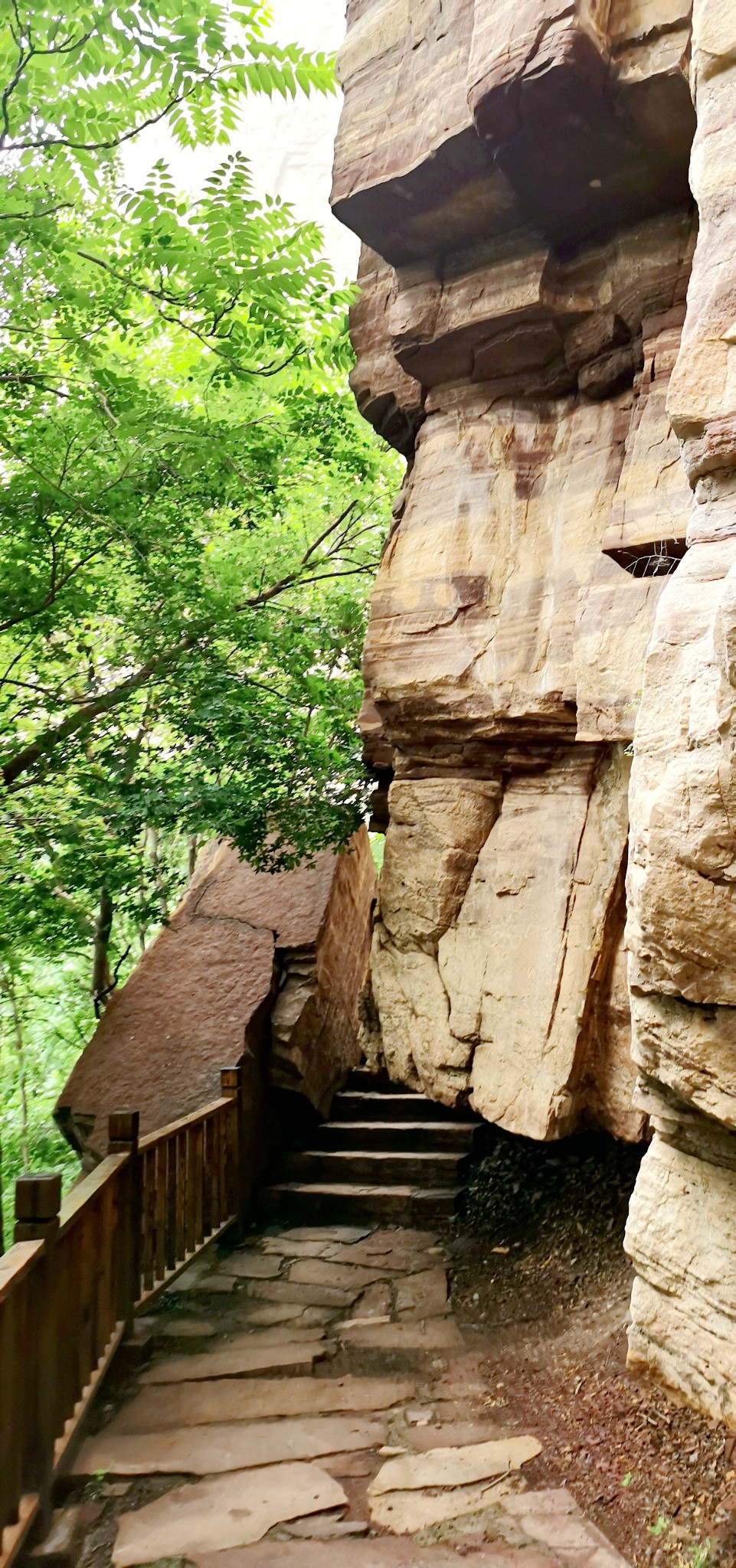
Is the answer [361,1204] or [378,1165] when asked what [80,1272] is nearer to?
[361,1204]

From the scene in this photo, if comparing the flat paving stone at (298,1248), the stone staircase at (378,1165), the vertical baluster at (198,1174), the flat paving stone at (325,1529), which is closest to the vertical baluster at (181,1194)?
the vertical baluster at (198,1174)

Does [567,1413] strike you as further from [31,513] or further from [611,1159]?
[31,513]

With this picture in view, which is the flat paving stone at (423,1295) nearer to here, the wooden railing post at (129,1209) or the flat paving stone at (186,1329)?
the flat paving stone at (186,1329)

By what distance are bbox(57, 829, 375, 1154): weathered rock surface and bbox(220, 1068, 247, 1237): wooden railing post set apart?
0.29m

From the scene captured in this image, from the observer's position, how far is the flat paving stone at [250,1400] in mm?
4414

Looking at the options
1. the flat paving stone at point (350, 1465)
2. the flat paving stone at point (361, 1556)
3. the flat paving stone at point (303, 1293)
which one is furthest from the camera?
the flat paving stone at point (303, 1293)

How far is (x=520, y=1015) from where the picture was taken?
5488 millimetres

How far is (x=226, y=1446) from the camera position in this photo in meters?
4.20

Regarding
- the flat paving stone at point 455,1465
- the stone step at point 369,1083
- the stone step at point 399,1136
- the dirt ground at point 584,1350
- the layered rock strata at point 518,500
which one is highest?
the layered rock strata at point 518,500

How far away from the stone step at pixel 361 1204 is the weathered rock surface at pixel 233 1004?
0.61 metres

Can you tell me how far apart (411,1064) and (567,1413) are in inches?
90.0

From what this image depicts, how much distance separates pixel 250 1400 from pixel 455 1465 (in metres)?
1.19

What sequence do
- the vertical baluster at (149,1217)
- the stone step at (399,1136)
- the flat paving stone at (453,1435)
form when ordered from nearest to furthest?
1. the flat paving stone at (453,1435)
2. the vertical baluster at (149,1217)
3. the stone step at (399,1136)

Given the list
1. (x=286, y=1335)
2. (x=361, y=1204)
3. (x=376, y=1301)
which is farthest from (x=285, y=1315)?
(x=361, y=1204)
